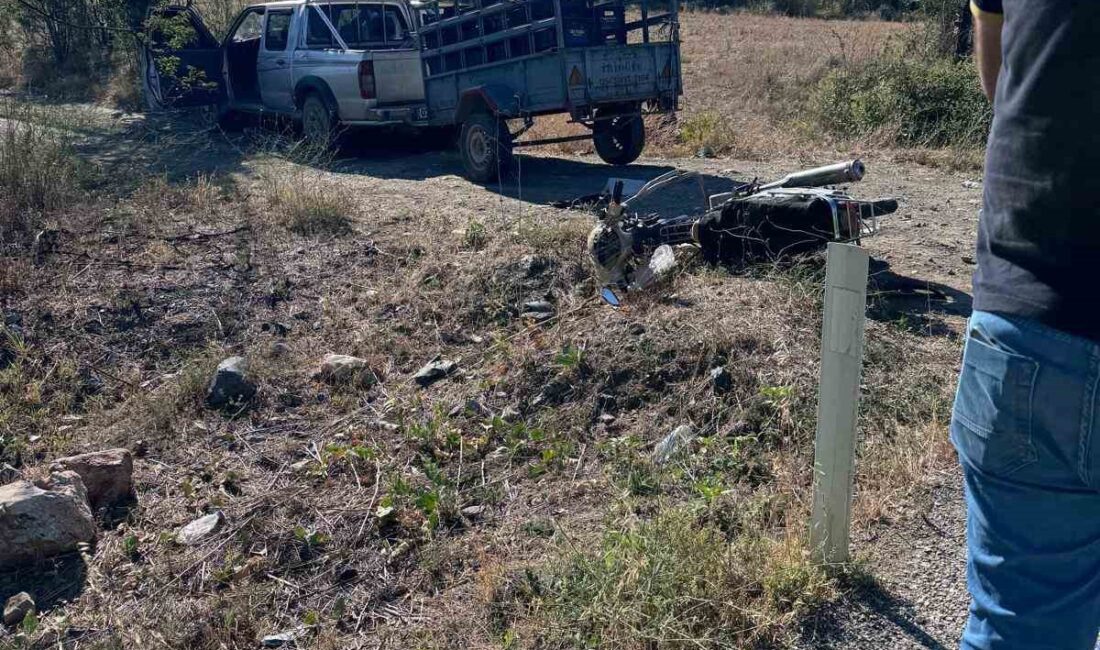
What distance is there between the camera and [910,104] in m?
→ 12.3

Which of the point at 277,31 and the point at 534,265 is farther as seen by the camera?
the point at 277,31

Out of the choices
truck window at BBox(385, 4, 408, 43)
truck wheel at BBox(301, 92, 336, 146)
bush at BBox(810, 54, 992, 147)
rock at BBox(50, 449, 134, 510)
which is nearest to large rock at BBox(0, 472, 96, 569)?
rock at BBox(50, 449, 134, 510)

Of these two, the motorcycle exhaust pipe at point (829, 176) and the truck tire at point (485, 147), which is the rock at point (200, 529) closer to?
the motorcycle exhaust pipe at point (829, 176)

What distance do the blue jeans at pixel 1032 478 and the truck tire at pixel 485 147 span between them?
25.8ft

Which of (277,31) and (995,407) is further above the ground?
(277,31)

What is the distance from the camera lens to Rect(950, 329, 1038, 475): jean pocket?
173 centimetres

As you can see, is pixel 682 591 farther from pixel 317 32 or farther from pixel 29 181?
pixel 317 32

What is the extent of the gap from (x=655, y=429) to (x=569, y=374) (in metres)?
0.67

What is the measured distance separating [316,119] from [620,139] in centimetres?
359

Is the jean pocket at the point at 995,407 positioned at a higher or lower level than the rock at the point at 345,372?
higher

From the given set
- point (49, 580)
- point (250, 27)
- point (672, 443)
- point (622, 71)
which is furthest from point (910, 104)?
point (49, 580)

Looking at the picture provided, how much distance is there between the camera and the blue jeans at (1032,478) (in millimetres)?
1695

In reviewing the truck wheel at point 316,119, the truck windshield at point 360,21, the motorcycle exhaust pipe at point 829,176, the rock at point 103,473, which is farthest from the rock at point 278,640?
the truck windshield at point 360,21

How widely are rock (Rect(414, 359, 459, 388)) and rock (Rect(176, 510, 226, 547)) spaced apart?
5.07 ft
